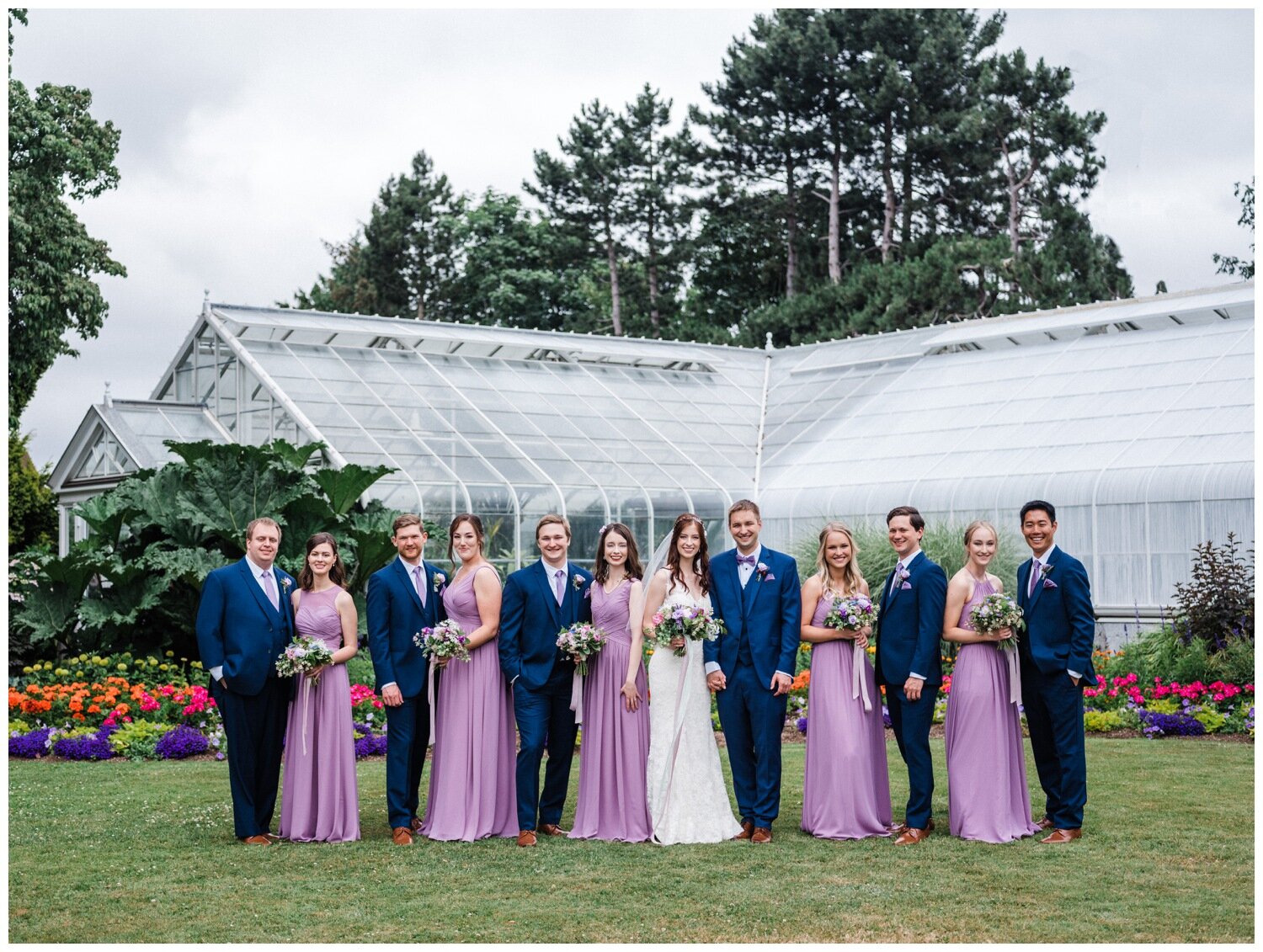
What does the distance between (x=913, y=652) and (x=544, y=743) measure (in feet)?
7.54

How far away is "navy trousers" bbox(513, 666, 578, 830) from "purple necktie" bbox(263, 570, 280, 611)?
1.53 metres

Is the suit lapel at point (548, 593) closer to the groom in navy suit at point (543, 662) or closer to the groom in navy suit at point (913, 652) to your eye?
the groom in navy suit at point (543, 662)

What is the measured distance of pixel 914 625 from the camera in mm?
8422

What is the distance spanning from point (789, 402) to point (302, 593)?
718 inches

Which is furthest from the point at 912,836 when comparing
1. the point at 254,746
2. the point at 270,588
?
the point at 270,588

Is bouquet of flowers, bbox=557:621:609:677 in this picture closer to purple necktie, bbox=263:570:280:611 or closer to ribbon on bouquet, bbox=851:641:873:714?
ribbon on bouquet, bbox=851:641:873:714

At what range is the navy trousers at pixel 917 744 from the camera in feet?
27.0

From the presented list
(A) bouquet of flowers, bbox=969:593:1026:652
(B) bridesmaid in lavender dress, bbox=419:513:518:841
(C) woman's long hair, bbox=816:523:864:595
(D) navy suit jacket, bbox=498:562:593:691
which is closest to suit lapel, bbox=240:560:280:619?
(B) bridesmaid in lavender dress, bbox=419:513:518:841

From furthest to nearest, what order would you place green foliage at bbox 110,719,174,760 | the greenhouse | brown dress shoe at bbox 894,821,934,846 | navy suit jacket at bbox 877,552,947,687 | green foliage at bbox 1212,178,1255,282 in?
green foliage at bbox 1212,178,1255,282 < the greenhouse < green foliage at bbox 110,719,174,760 < navy suit jacket at bbox 877,552,947,687 < brown dress shoe at bbox 894,821,934,846

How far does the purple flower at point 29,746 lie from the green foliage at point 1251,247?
2918 centimetres

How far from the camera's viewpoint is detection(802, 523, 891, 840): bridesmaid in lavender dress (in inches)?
328

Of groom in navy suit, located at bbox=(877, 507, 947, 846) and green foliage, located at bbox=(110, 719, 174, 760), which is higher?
groom in navy suit, located at bbox=(877, 507, 947, 846)

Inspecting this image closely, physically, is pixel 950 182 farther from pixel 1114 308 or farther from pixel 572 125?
pixel 1114 308

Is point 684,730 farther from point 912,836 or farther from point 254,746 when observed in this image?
point 254,746
